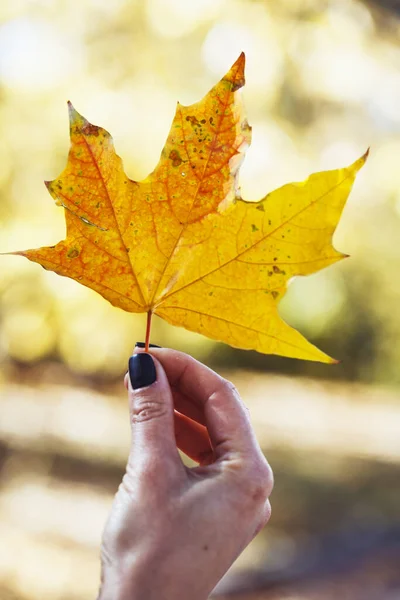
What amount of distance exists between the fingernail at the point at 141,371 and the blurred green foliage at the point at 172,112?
7.30 feet

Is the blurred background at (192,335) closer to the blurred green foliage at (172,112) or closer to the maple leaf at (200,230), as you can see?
the blurred green foliage at (172,112)

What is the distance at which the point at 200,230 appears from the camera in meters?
0.81

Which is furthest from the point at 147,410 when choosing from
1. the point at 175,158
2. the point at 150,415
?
the point at 175,158

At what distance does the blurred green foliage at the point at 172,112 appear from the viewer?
3.06 meters

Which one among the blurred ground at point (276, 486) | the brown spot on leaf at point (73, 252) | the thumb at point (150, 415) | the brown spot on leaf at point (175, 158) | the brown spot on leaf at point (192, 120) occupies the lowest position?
the blurred ground at point (276, 486)

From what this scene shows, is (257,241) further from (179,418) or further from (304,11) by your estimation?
(304,11)

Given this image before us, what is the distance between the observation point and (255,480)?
78 centimetres

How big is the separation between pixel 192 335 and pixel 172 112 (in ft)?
4.61

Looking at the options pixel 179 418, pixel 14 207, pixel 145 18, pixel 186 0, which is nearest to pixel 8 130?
pixel 14 207

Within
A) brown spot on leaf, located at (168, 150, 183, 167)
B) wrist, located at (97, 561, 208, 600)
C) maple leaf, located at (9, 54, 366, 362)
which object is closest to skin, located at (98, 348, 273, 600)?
wrist, located at (97, 561, 208, 600)

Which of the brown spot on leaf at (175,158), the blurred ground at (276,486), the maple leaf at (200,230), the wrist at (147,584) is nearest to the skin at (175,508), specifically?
the wrist at (147,584)

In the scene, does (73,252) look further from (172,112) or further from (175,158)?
(172,112)

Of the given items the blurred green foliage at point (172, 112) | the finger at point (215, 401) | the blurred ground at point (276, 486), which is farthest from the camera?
the blurred green foliage at point (172, 112)

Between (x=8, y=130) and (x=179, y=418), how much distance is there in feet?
8.80
